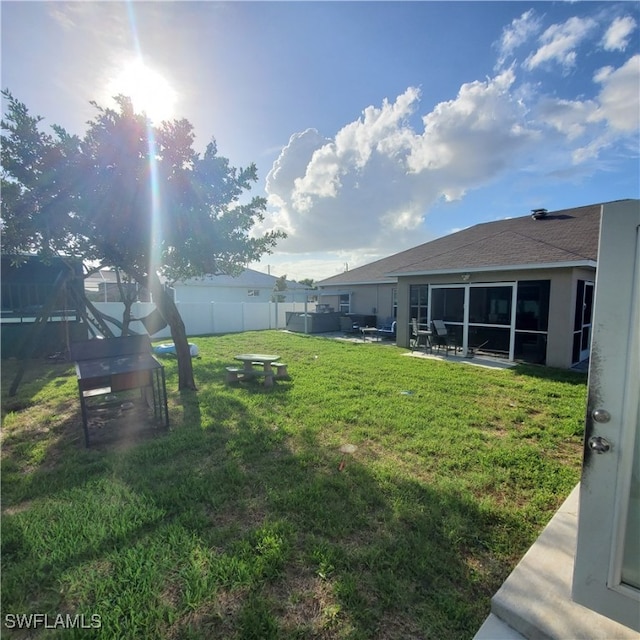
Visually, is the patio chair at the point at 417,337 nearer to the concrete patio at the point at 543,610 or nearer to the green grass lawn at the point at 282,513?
the green grass lawn at the point at 282,513

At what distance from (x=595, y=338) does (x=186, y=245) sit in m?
6.37

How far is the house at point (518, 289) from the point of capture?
8.38 metres

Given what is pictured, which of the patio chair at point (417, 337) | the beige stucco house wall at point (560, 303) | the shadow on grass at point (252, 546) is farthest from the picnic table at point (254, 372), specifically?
the beige stucco house wall at point (560, 303)

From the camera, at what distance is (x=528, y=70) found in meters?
7.03

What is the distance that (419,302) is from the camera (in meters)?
11.6

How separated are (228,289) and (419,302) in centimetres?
1711

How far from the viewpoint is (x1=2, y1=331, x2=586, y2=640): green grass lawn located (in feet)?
6.11

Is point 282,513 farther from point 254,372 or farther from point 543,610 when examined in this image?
point 254,372

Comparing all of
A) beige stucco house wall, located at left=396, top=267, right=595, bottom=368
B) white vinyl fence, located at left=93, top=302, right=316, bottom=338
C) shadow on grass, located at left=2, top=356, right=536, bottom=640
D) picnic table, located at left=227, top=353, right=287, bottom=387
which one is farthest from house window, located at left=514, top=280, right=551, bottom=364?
white vinyl fence, located at left=93, top=302, right=316, bottom=338

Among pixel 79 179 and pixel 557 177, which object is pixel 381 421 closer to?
pixel 79 179

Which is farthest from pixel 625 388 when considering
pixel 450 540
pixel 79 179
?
pixel 79 179

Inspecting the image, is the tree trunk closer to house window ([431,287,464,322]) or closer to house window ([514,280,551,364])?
house window ([431,287,464,322])

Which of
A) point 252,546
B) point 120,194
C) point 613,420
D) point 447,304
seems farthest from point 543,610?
point 447,304
